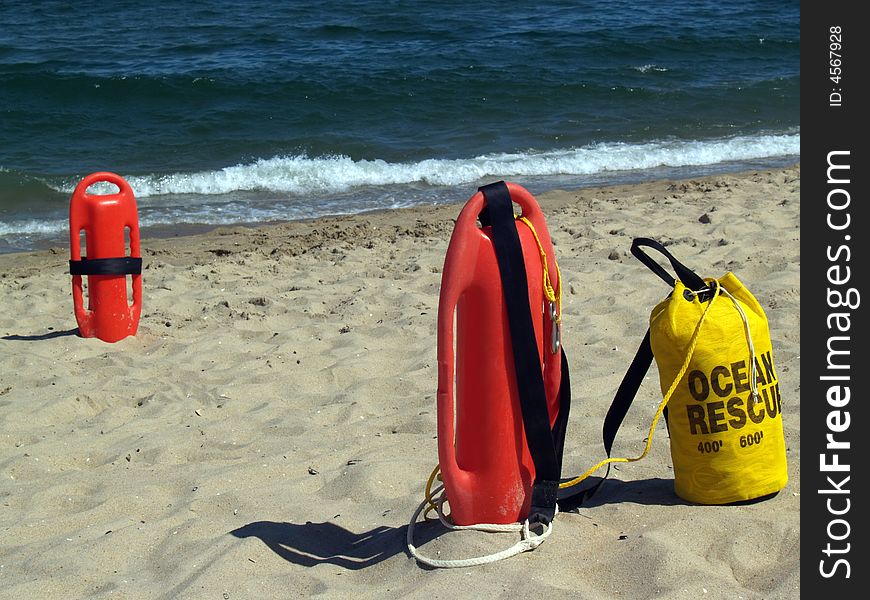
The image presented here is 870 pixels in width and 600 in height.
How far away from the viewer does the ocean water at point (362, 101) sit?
1152 cm

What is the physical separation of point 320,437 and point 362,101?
11.6m

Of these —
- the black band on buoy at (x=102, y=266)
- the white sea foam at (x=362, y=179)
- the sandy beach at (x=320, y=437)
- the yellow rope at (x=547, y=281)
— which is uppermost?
the yellow rope at (x=547, y=281)

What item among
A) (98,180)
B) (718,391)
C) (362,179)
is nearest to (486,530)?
(718,391)

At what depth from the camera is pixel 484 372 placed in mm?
2977

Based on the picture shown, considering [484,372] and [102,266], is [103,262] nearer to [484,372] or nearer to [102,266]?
[102,266]

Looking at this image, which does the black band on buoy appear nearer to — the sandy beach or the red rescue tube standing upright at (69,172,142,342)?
the red rescue tube standing upright at (69,172,142,342)

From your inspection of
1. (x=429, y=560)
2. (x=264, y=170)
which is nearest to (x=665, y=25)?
(x=264, y=170)

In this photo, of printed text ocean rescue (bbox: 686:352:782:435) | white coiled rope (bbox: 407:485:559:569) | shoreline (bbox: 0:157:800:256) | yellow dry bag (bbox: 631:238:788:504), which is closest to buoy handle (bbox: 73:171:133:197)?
white coiled rope (bbox: 407:485:559:569)

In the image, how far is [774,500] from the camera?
330 centimetres

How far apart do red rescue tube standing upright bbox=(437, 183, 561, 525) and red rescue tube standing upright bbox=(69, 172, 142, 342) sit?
3303 mm

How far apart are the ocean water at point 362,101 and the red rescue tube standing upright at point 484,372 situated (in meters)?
7.32

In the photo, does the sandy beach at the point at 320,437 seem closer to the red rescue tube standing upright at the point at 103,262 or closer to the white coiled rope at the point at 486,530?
the white coiled rope at the point at 486,530

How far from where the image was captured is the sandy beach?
297 centimetres

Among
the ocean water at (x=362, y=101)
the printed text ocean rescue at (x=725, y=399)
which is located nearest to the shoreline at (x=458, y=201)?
the ocean water at (x=362, y=101)
